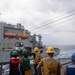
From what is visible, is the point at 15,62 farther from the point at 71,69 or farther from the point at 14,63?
the point at 71,69

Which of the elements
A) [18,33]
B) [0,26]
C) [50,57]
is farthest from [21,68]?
[18,33]

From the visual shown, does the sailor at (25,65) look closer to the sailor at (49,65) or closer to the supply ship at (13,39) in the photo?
the sailor at (49,65)

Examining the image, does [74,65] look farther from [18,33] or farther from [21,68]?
[18,33]

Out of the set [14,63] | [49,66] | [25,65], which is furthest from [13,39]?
[49,66]

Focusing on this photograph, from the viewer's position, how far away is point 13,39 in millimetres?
43812

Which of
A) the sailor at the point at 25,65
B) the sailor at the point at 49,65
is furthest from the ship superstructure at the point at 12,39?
the sailor at the point at 49,65

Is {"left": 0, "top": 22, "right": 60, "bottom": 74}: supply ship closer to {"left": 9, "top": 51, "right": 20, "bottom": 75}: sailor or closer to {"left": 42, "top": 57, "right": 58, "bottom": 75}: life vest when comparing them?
{"left": 9, "top": 51, "right": 20, "bottom": 75}: sailor

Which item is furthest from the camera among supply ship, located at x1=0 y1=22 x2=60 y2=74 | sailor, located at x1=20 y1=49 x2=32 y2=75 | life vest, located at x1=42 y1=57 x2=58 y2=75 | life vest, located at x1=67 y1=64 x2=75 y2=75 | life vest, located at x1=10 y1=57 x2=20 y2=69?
supply ship, located at x1=0 y1=22 x2=60 y2=74

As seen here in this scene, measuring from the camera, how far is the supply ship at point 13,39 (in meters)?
39.6

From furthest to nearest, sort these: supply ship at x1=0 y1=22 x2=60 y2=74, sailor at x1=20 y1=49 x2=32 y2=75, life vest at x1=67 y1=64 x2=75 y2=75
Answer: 1. supply ship at x1=0 y1=22 x2=60 y2=74
2. sailor at x1=20 y1=49 x2=32 y2=75
3. life vest at x1=67 y1=64 x2=75 y2=75

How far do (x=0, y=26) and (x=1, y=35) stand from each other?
1.76 m

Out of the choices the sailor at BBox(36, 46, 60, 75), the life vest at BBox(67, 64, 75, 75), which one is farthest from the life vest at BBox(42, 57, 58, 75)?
the life vest at BBox(67, 64, 75, 75)

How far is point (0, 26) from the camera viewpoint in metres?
39.0

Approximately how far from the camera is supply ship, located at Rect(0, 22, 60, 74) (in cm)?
3962
